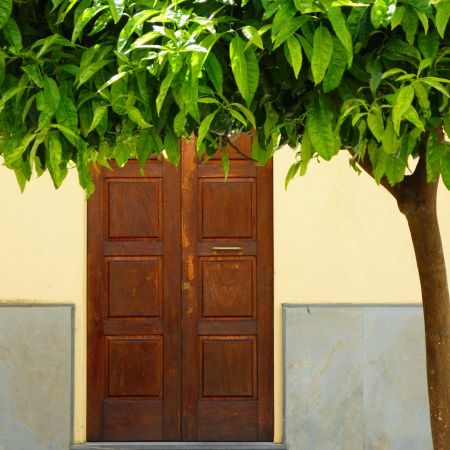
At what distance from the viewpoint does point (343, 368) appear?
827cm

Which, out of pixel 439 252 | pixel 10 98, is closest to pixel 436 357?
pixel 439 252

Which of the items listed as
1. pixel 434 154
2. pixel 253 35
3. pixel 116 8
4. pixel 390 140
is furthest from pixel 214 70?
pixel 434 154

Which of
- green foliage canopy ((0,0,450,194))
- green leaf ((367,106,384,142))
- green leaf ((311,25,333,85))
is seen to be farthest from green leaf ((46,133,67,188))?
green leaf ((367,106,384,142))

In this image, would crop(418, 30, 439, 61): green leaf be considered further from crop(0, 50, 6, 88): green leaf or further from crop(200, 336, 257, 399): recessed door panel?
crop(200, 336, 257, 399): recessed door panel

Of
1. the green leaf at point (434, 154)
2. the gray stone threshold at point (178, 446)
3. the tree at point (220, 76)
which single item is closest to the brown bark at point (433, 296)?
the tree at point (220, 76)

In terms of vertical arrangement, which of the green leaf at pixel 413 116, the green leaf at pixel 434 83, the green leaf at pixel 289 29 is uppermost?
the green leaf at pixel 289 29

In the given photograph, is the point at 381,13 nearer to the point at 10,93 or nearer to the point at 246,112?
the point at 246,112

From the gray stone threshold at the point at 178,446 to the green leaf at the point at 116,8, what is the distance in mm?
5446

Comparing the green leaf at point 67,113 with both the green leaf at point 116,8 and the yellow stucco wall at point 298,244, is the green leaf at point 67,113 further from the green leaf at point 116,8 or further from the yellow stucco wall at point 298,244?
the yellow stucco wall at point 298,244

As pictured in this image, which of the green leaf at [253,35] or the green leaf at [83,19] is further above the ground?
the green leaf at [83,19]

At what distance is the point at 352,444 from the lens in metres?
8.31

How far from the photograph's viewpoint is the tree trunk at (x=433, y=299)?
14.5 ft

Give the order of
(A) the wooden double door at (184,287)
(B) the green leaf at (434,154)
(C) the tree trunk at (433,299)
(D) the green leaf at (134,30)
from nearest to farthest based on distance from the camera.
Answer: (D) the green leaf at (134,30) → (B) the green leaf at (434,154) → (C) the tree trunk at (433,299) → (A) the wooden double door at (184,287)

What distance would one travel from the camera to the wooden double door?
8453 mm
